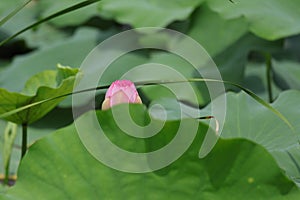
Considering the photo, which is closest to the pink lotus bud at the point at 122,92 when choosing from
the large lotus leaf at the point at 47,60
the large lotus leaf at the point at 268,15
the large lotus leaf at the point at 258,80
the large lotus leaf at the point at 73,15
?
the large lotus leaf at the point at 268,15

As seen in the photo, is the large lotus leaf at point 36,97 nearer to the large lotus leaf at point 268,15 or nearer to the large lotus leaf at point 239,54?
the large lotus leaf at point 268,15

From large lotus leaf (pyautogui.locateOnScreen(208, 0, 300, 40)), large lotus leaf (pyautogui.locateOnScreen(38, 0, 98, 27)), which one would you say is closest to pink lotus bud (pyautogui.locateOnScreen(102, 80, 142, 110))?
large lotus leaf (pyautogui.locateOnScreen(208, 0, 300, 40))

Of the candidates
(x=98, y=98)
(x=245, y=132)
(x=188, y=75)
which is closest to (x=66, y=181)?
(x=245, y=132)

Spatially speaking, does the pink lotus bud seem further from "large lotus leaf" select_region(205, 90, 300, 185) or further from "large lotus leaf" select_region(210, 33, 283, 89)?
"large lotus leaf" select_region(210, 33, 283, 89)

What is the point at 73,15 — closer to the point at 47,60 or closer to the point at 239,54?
the point at 47,60

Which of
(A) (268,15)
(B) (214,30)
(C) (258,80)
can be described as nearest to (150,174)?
(A) (268,15)
